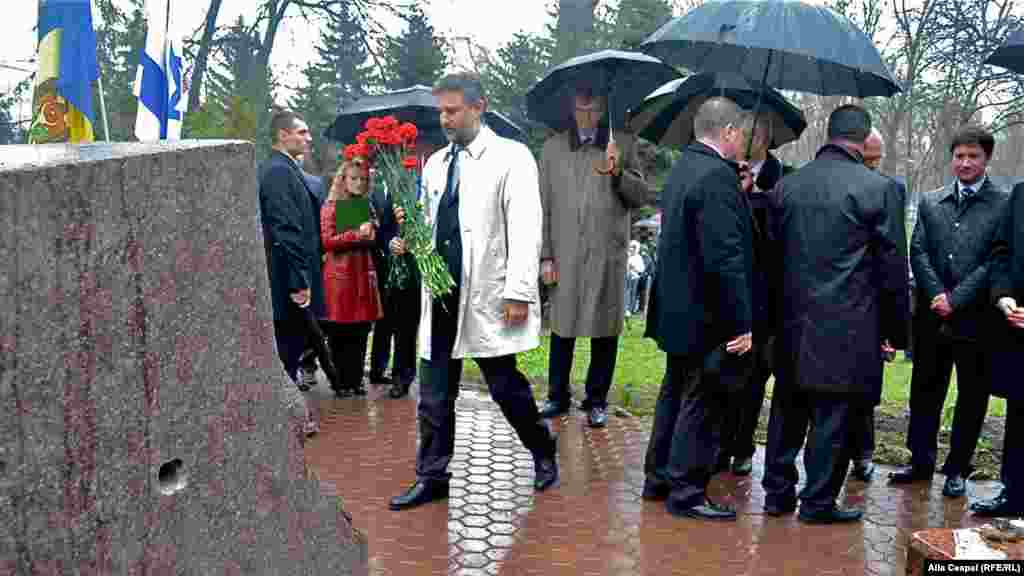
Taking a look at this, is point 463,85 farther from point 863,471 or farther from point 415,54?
point 415,54

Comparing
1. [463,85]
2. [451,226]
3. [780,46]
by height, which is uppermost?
[780,46]

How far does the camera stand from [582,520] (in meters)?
4.78

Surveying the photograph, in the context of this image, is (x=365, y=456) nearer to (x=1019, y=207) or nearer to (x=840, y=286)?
(x=840, y=286)

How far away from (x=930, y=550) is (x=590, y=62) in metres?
3.80

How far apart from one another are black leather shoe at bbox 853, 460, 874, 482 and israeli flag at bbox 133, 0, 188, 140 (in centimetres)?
432

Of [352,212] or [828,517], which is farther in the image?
[352,212]

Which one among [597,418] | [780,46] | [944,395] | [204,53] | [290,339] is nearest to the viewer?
[780,46]

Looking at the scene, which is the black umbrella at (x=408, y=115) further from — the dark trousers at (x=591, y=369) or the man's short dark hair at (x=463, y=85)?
the man's short dark hair at (x=463, y=85)

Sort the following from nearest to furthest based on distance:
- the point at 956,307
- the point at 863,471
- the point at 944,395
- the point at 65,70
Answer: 1. the point at 956,307
2. the point at 65,70
3. the point at 944,395
4. the point at 863,471

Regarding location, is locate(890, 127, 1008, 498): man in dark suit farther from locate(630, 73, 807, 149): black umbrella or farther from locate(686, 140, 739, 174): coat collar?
locate(686, 140, 739, 174): coat collar

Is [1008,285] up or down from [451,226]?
down

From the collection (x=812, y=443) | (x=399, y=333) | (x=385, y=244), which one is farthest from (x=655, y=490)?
(x=385, y=244)

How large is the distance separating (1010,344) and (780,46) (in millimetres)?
1771

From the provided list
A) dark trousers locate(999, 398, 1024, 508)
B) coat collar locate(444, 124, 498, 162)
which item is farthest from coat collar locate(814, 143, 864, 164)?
coat collar locate(444, 124, 498, 162)
